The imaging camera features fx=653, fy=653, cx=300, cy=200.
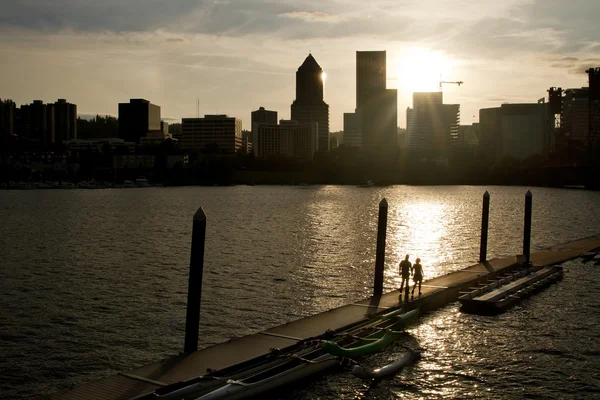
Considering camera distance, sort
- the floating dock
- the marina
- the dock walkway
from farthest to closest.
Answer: the floating dock, the marina, the dock walkway

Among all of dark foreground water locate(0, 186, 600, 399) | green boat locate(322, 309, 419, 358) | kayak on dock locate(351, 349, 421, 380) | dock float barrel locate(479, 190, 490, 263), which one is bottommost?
dark foreground water locate(0, 186, 600, 399)

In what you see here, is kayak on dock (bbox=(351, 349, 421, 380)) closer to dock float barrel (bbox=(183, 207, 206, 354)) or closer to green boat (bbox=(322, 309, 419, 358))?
green boat (bbox=(322, 309, 419, 358))

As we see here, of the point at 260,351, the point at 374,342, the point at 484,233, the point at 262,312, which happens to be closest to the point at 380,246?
the point at 262,312

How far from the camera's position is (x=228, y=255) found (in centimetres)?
5294


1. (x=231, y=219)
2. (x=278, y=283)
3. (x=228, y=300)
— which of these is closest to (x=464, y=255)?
(x=278, y=283)

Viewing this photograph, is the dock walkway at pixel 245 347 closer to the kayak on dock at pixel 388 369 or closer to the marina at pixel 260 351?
the marina at pixel 260 351

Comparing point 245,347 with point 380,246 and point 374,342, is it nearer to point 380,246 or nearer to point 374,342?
point 374,342

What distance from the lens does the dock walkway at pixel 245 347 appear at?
54.8ft

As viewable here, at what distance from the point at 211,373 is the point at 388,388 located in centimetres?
571

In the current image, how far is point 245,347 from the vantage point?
2041cm

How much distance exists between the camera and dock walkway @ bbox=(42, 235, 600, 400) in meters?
16.7

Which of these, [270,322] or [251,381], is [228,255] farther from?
[251,381]

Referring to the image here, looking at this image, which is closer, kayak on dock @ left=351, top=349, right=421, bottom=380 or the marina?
the marina

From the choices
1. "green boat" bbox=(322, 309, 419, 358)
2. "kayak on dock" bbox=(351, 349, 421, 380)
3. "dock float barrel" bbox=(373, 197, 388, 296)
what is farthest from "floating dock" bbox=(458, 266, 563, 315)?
"kayak on dock" bbox=(351, 349, 421, 380)
